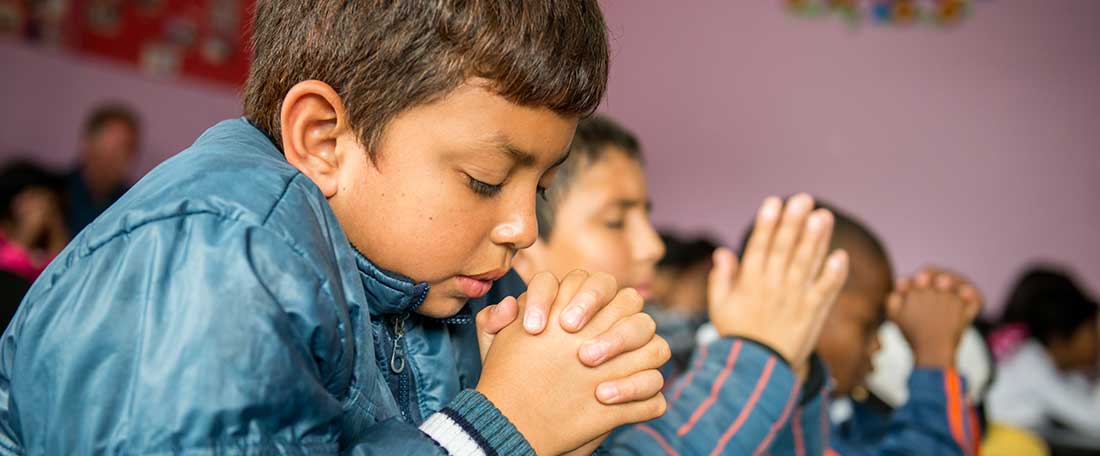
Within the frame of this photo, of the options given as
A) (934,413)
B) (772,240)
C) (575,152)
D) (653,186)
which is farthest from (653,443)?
(653,186)

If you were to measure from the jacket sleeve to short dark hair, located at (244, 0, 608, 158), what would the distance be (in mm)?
169

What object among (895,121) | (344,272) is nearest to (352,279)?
(344,272)

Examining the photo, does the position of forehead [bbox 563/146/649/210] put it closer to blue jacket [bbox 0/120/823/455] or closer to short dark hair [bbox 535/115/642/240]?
short dark hair [bbox 535/115/642/240]

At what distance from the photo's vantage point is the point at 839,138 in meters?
4.19

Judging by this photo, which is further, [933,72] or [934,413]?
[933,72]

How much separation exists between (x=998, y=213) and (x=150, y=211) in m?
4.09

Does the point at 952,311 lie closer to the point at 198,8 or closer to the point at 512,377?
the point at 512,377

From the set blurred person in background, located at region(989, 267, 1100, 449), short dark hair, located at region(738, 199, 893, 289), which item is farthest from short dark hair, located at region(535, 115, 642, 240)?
blurred person in background, located at region(989, 267, 1100, 449)

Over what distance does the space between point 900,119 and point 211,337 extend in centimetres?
403

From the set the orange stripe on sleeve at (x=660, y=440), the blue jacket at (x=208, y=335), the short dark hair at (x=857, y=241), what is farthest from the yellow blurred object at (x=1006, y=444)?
the blue jacket at (x=208, y=335)

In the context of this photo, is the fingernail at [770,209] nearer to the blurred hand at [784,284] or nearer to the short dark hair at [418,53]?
the blurred hand at [784,284]

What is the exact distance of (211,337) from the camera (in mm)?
494

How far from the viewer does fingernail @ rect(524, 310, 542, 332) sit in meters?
0.65

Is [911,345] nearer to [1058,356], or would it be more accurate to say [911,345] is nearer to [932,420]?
[932,420]
